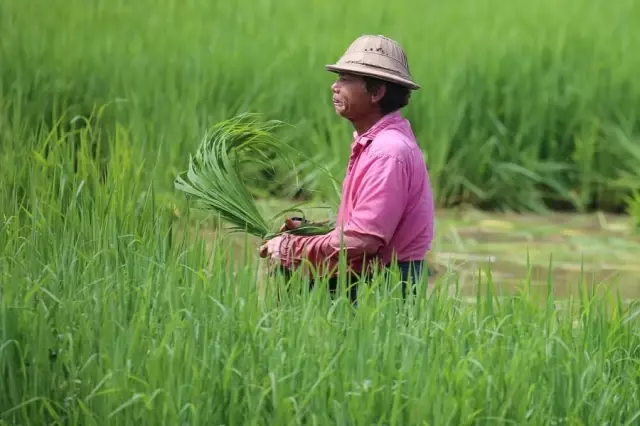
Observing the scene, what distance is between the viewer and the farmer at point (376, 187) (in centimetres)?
409

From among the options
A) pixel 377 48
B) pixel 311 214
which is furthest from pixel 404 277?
pixel 311 214

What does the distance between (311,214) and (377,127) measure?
2.93m

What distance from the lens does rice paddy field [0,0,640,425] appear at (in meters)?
3.47

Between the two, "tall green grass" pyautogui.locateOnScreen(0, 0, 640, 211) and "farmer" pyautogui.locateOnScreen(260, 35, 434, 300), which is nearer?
"farmer" pyautogui.locateOnScreen(260, 35, 434, 300)

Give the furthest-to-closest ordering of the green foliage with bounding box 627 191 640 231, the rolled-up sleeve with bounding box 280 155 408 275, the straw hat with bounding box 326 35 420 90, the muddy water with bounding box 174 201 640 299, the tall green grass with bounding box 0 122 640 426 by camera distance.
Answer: the green foliage with bounding box 627 191 640 231, the muddy water with bounding box 174 201 640 299, the straw hat with bounding box 326 35 420 90, the rolled-up sleeve with bounding box 280 155 408 275, the tall green grass with bounding box 0 122 640 426

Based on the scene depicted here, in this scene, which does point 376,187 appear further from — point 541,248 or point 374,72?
point 541,248

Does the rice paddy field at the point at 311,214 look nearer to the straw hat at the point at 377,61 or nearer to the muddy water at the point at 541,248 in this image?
the muddy water at the point at 541,248

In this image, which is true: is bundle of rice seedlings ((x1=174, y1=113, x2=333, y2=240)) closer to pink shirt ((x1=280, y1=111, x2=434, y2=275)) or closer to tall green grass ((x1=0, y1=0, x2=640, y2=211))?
pink shirt ((x1=280, y1=111, x2=434, y2=275))

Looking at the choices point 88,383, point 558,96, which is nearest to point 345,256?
point 88,383

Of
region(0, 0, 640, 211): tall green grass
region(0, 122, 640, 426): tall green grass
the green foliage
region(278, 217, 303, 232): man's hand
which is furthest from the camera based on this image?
region(0, 0, 640, 211): tall green grass

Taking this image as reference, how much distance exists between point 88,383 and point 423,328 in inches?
34.5

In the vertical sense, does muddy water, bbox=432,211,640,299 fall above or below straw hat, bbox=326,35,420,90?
below

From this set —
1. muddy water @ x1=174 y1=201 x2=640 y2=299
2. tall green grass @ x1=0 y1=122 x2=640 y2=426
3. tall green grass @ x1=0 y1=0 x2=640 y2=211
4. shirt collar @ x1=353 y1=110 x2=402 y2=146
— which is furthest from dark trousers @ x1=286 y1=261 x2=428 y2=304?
tall green grass @ x1=0 y1=0 x2=640 y2=211

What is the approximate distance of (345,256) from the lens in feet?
13.1
